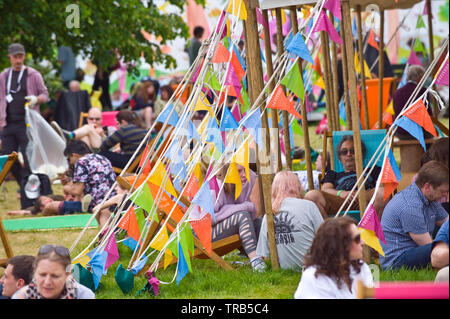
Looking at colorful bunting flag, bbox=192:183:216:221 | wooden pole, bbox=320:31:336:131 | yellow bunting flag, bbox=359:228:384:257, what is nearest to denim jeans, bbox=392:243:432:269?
yellow bunting flag, bbox=359:228:384:257

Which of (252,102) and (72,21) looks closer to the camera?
(252,102)

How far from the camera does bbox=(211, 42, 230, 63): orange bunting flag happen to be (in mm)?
5918

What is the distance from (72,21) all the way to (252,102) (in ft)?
6.75

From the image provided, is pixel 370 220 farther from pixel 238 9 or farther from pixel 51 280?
pixel 51 280

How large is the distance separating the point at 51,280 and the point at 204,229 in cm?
169

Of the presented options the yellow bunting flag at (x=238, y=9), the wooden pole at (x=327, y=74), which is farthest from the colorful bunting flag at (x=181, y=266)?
the wooden pole at (x=327, y=74)

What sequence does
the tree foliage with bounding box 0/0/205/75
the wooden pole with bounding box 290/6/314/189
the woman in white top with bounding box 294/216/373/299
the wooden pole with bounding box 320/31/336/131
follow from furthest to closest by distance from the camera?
the tree foliage with bounding box 0/0/205/75, the wooden pole with bounding box 320/31/336/131, the wooden pole with bounding box 290/6/314/189, the woman in white top with bounding box 294/216/373/299

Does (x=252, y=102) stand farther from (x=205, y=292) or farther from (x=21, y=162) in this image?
(x=21, y=162)

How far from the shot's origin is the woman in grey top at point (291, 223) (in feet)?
19.1

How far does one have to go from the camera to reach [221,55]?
595 centimetres

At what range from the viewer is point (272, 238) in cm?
591

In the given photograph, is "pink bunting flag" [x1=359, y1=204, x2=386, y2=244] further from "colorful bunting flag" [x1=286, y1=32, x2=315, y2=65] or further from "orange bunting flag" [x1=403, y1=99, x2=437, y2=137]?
"colorful bunting flag" [x1=286, y1=32, x2=315, y2=65]

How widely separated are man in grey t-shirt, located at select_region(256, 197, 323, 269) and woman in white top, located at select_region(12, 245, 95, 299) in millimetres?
1880
